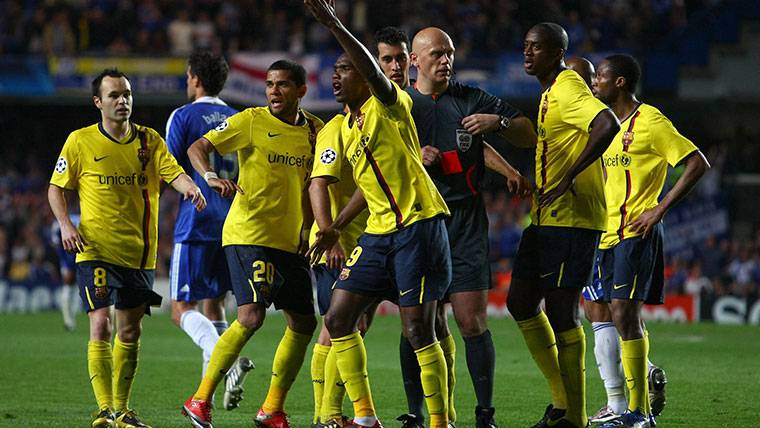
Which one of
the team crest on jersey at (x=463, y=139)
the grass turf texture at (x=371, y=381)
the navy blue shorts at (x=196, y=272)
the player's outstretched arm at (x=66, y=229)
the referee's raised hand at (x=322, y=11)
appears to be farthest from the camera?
the navy blue shorts at (x=196, y=272)

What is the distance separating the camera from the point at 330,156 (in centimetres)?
723

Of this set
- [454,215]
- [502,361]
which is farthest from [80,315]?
[454,215]

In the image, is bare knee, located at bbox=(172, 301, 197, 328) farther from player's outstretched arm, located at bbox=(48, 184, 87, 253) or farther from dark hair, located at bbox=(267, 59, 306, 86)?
dark hair, located at bbox=(267, 59, 306, 86)

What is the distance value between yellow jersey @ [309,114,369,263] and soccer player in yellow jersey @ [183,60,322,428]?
0.21 metres

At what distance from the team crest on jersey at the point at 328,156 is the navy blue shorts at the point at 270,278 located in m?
0.97

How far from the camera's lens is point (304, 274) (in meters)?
8.11

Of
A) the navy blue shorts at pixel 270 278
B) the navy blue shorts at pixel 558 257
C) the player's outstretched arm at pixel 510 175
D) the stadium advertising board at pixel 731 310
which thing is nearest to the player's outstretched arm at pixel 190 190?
the navy blue shorts at pixel 270 278

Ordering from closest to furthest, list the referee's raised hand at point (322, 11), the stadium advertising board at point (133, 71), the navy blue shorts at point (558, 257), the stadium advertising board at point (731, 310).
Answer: the referee's raised hand at point (322, 11), the navy blue shorts at point (558, 257), the stadium advertising board at point (731, 310), the stadium advertising board at point (133, 71)

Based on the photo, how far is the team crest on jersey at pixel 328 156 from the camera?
7212 mm

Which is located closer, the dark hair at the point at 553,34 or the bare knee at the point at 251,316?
the dark hair at the point at 553,34

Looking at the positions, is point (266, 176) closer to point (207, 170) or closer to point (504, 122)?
point (207, 170)

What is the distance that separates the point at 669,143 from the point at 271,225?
8.63ft

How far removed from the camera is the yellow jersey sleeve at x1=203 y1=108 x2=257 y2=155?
7.90 meters

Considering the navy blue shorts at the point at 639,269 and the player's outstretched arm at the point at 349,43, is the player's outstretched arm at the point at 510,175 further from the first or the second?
the player's outstretched arm at the point at 349,43
